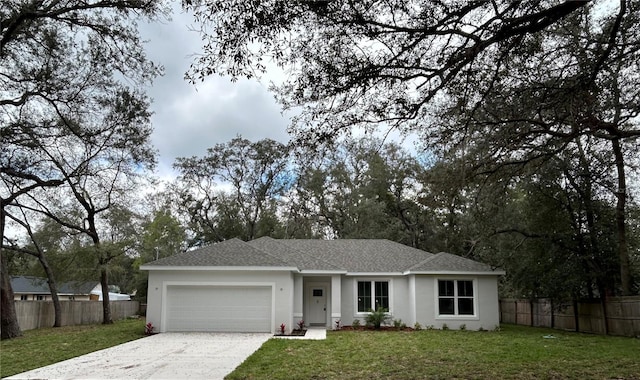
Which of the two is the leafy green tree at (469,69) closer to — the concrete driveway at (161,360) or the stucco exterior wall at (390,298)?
the concrete driveway at (161,360)

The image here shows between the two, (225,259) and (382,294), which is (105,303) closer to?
(225,259)

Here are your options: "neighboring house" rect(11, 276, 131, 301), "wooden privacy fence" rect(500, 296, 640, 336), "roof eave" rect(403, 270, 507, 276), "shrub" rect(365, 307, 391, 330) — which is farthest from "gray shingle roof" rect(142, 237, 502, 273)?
"neighboring house" rect(11, 276, 131, 301)

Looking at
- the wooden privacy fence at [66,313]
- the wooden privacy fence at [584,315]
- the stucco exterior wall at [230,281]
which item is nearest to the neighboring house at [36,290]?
the wooden privacy fence at [66,313]

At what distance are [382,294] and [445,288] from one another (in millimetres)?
2580

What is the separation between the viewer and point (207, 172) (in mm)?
37688

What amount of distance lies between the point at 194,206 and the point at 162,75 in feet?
93.9

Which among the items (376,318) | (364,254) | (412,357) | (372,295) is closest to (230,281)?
(376,318)

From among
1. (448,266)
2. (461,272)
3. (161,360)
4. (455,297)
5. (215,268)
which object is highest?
(448,266)

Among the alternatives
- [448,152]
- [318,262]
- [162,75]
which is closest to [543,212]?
[318,262]

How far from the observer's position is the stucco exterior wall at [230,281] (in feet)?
58.9

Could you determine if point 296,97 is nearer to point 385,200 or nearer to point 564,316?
point 564,316

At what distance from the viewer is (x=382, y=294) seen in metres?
21.1

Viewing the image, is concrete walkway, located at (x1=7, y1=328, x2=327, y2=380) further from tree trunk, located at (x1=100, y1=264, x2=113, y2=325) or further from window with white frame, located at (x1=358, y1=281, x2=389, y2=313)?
tree trunk, located at (x1=100, y1=264, x2=113, y2=325)

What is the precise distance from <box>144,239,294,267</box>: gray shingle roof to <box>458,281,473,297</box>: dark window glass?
7.14 metres
